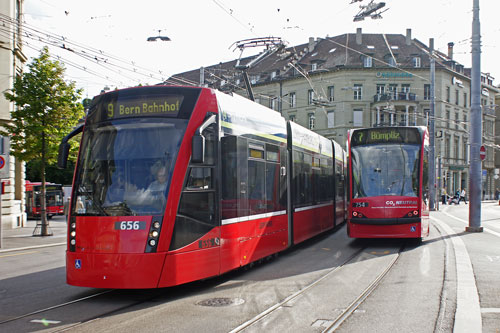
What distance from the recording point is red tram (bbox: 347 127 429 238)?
13.7m

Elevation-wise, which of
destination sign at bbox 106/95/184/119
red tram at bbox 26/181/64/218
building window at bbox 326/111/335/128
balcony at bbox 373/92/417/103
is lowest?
red tram at bbox 26/181/64/218

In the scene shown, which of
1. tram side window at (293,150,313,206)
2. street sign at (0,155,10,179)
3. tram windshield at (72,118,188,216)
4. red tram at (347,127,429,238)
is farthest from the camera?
street sign at (0,155,10,179)

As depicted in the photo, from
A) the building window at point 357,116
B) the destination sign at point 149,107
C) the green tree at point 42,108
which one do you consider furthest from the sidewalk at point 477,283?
the building window at point 357,116

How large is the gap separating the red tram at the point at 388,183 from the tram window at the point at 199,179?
675 centimetres

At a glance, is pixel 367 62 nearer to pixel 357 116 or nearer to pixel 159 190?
pixel 357 116

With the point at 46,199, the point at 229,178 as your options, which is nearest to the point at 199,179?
the point at 229,178

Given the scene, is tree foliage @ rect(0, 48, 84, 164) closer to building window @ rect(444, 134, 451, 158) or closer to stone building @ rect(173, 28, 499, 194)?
stone building @ rect(173, 28, 499, 194)

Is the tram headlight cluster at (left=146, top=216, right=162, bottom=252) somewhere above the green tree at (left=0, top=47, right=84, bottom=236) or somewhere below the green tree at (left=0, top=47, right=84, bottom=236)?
below

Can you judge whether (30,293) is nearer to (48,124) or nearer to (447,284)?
(447,284)

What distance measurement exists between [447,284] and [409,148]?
6.09 meters

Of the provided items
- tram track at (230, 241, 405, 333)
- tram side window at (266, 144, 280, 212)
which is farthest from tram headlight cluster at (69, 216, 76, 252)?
tram side window at (266, 144, 280, 212)

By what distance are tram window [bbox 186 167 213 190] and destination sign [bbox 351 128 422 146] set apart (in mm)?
7324

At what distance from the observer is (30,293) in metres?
8.56

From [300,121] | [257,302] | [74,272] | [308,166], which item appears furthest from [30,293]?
[300,121]
